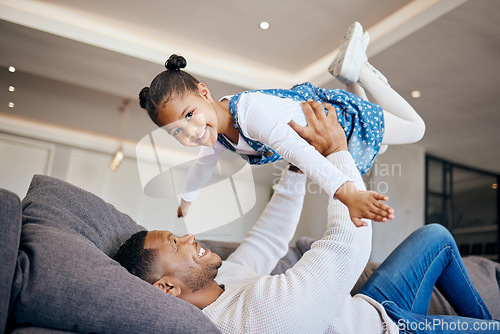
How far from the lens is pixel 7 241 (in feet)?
2.24

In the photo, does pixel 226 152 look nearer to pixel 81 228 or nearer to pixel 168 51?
pixel 81 228

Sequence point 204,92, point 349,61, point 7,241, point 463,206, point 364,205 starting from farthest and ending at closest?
point 463,206
point 349,61
point 204,92
point 364,205
point 7,241

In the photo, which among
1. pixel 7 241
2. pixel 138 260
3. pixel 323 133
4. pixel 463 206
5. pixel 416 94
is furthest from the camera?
pixel 463 206

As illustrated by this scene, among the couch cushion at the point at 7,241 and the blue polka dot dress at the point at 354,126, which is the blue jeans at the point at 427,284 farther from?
the couch cushion at the point at 7,241

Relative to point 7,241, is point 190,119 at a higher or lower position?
higher

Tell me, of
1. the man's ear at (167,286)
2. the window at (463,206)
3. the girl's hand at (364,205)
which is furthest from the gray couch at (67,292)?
the window at (463,206)

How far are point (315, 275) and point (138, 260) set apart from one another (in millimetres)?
437

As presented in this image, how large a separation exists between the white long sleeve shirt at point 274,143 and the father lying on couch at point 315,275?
58 millimetres

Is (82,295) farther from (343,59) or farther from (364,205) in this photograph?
(343,59)

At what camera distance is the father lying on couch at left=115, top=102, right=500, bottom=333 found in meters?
0.90

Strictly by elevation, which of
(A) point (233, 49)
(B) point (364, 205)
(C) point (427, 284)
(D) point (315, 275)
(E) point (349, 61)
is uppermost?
(A) point (233, 49)

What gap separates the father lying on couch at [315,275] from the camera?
90 cm

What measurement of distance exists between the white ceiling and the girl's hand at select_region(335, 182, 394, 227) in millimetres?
2109

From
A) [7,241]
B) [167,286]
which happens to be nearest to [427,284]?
[167,286]
